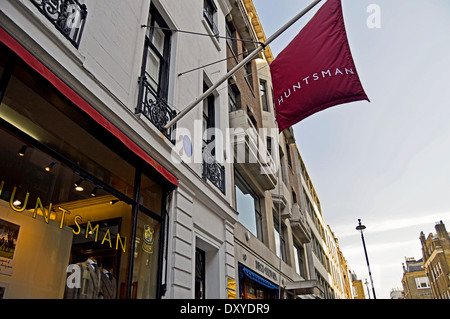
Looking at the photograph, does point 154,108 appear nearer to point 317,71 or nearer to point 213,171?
point 213,171

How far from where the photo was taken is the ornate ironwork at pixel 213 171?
995 cm

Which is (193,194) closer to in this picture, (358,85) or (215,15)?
(358,85)

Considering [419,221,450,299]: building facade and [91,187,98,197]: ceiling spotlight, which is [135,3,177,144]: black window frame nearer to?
[91,187,98,197]: ceiling spotlight

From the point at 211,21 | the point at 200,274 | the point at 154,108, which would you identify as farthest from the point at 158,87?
the point at 211,21

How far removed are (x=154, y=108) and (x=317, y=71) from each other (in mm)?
3684

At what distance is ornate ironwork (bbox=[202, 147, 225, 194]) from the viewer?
32.6 feet

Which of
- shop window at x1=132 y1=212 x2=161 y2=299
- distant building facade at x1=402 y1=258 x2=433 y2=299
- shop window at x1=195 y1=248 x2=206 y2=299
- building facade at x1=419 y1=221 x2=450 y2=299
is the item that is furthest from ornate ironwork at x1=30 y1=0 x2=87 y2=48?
distant building facade at x1=402 y1=258 x2=433 y2=299

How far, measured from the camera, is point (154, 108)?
781 cm

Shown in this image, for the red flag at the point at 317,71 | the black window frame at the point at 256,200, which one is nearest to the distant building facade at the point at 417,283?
the black window frame at the point at 256,200

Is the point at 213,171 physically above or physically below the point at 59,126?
above

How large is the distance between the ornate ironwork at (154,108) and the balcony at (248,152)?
196 inches

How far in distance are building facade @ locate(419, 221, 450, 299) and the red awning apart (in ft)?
219

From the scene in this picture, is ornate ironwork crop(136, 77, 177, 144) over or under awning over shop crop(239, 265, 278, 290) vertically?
over
